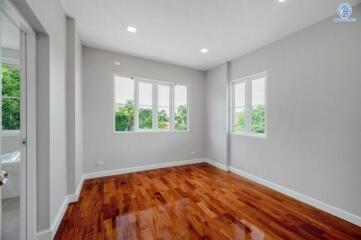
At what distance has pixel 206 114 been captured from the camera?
16.1 feet

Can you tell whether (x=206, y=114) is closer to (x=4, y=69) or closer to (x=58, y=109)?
(x=58, y=109)

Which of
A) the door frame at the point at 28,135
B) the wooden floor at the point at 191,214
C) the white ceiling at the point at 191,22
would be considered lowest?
the wooden floor at the point at 191,214

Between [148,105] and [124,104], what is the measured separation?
608 mm

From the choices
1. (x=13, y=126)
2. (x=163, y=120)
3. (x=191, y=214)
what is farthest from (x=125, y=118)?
(x=191, y=214)

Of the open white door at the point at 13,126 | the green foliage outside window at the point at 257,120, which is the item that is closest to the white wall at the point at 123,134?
the green foliage outside window at the point at 257,120

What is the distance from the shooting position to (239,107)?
13.1 feet

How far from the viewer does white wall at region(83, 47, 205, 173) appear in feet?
11.4

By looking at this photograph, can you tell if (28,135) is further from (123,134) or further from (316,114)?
(316,114)

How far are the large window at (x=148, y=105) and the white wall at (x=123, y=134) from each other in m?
0.16

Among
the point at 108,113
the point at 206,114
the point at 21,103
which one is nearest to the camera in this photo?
the point at 21,103

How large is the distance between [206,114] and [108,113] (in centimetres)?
275

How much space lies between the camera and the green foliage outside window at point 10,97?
129 centimetres

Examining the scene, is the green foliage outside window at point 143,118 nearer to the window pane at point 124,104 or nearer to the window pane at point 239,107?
the window pane at point 124,104

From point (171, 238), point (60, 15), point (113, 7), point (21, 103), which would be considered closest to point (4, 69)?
point (21, 103)
